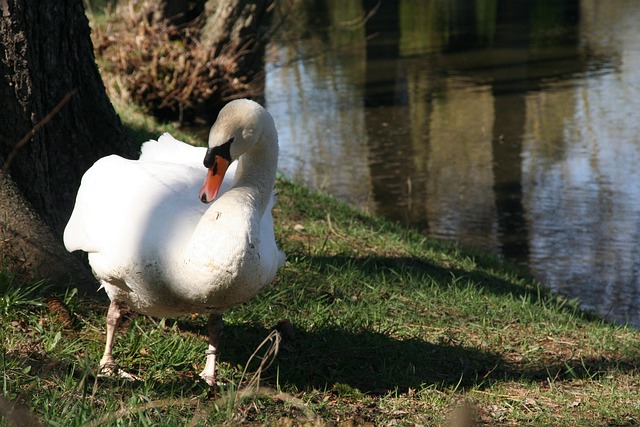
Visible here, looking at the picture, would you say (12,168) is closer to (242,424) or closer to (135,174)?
(135,174)

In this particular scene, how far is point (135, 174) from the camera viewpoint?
13.5ft

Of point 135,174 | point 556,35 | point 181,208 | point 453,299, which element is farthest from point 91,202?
point 556,35

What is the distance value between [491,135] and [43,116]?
8.72 meters

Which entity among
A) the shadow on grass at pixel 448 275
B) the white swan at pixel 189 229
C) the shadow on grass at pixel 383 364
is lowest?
the shadow on grass at pixel 448 275

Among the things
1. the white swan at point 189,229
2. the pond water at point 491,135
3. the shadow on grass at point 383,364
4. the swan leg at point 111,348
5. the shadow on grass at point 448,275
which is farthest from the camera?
the pond water at point 491,135

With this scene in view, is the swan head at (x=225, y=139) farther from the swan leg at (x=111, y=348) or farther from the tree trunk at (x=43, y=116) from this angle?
the tree trunk at (x=43, y=116)

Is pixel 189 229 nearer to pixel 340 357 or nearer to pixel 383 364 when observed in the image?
pixel 340 357

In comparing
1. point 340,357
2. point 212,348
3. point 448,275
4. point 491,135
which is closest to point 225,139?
point 212,348

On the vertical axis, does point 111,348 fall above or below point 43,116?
below

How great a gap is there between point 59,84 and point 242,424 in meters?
2.21

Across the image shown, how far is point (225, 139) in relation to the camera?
363 centimetres

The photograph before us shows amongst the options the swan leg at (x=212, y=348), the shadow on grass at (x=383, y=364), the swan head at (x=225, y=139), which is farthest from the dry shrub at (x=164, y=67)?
the swan head at (x=225, y=139)

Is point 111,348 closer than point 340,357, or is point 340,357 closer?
point 111,348

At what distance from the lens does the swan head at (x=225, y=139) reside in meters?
3.62
